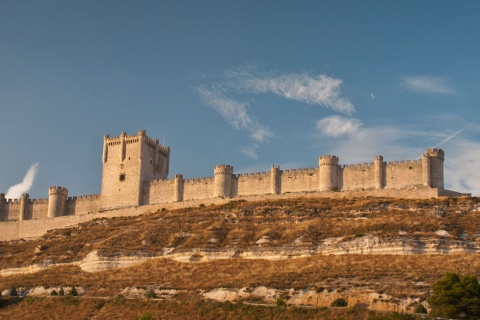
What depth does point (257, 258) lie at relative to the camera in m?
53.8

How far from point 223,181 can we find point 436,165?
1807 centimetres

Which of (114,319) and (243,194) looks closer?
(114,319)

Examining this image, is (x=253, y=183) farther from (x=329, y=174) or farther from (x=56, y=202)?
(x=56, y=202)

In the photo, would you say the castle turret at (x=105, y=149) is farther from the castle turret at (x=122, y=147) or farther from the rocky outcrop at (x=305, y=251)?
the rocky outcrop at (x=305, y=251)

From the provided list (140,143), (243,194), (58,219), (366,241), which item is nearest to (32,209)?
(58,219)

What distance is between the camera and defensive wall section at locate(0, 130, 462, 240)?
62413 mm

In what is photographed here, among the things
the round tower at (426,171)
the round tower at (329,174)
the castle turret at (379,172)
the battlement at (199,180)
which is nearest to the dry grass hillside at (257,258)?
the round tower at (329,174)

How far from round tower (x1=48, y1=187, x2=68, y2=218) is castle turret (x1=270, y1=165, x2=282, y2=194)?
2112cm

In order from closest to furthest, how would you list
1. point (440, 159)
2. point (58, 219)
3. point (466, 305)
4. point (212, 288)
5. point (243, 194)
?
1. point (466, 305)
2. point (212, 288)
3. point (440, 159)
4. point (243, 194)
5. point (58, 219)

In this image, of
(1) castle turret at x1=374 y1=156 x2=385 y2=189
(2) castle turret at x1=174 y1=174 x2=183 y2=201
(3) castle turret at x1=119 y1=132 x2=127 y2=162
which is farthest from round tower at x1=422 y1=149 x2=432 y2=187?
(3) castle turret at x1=119 y1=132 x2=127 y2=162

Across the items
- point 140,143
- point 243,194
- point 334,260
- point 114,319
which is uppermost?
point 140,143

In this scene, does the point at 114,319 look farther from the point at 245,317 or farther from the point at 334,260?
the point at 334,260

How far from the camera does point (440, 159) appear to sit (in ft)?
204

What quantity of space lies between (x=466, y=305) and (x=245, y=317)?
36.3 ft
